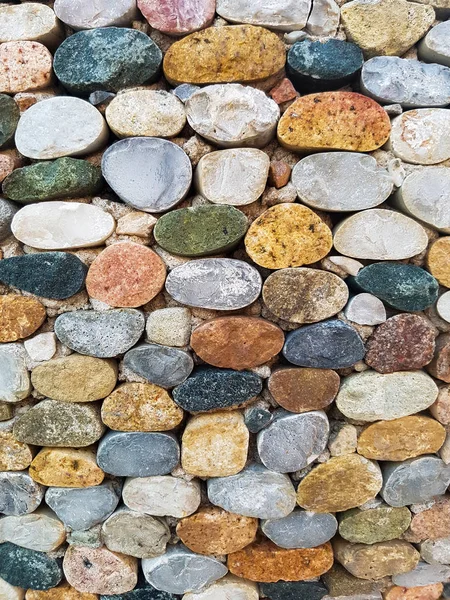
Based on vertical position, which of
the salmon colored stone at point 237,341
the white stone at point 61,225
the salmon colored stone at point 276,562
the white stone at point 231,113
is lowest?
the salmon colored stone at point 276,562

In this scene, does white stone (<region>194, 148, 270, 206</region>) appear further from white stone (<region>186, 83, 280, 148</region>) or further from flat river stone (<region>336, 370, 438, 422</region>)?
flat river stone (<region>336, 370, 438, 422</region>)

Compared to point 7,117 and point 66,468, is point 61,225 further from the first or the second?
point 66,468

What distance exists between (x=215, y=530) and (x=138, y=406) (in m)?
0.38

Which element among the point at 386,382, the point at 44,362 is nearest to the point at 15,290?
the point at 44,362

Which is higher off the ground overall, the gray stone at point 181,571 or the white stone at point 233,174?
the white stone at point 233,174

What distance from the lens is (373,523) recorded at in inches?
43.6

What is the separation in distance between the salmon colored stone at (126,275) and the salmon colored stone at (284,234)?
0.22 metres

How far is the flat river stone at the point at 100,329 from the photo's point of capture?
0.98m

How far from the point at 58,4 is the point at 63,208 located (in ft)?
1.48

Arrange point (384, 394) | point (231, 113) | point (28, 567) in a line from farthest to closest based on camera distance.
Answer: point (28, 567)
point (384, 394)
point (231, 113)

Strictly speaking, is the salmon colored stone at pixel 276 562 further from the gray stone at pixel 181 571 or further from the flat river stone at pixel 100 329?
the flat river stone at pixel 100 329

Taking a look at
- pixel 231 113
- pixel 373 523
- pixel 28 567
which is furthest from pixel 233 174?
pixel 28 567

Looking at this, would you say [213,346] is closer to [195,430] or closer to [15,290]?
[195,430]

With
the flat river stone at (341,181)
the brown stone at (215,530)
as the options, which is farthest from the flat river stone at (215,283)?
the brown stone at (215,530)
